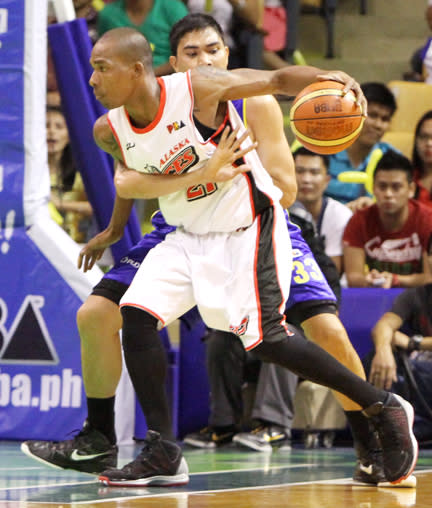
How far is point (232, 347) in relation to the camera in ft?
20.0

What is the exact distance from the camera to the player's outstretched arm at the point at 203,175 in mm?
3857

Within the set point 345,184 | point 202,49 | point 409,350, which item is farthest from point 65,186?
point 202,49

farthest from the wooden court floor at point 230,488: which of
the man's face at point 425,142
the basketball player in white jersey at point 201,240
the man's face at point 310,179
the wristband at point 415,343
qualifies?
the man's face at point 425,142

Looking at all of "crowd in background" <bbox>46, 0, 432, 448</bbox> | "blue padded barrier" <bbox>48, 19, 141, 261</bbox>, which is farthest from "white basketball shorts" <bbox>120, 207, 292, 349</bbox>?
"crowd in background" <bbox>46, 0, 432, 448</bbox>

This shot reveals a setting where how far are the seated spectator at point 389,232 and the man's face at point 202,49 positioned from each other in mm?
2204

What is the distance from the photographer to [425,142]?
7.28 meters

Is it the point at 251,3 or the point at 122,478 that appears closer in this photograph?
the point at 122,478

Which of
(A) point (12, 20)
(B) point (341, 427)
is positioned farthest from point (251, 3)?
(B) point (341, 427)

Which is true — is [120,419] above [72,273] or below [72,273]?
below

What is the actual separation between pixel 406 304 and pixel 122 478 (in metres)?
2.66

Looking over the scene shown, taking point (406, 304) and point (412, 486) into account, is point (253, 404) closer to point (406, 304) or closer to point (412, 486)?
point (406, 304)

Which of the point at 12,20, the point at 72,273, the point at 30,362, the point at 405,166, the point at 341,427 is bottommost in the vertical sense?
the point at 341,427

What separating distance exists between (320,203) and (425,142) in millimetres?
1010

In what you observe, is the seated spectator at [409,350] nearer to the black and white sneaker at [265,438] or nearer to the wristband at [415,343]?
the wristband at [415,343]
